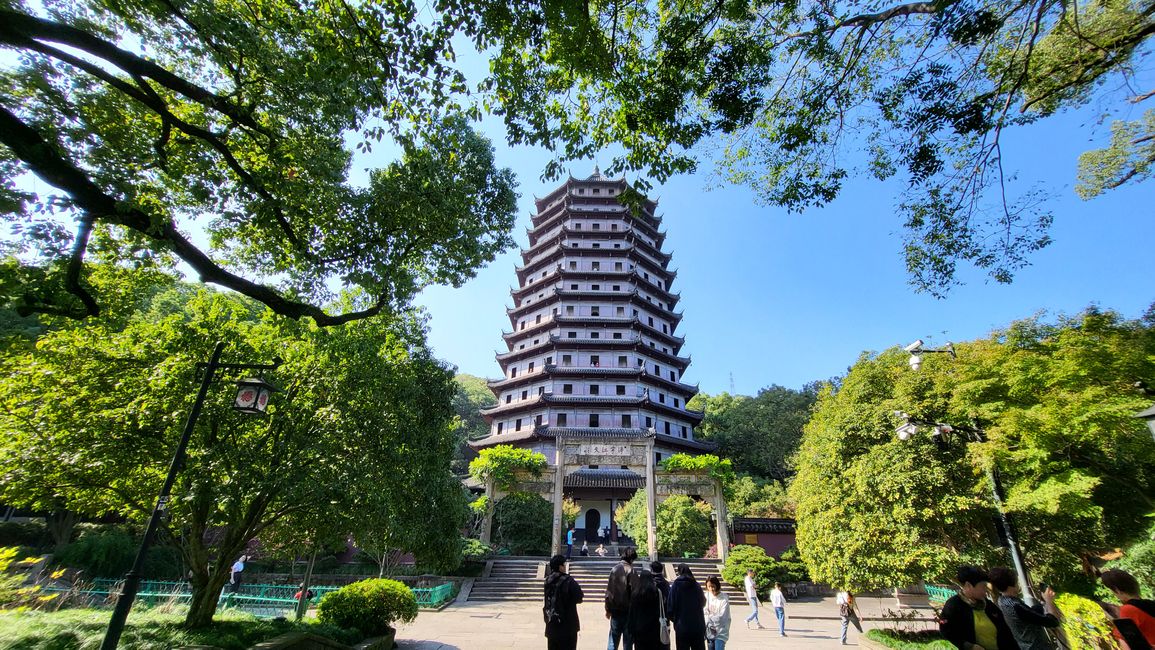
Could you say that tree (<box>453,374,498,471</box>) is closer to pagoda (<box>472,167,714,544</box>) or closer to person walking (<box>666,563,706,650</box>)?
pagoda (<box>472,167,714,544</box>)

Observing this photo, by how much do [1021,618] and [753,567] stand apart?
1299 centimetres

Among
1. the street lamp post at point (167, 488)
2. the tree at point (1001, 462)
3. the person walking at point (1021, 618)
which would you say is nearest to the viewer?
the person walking at point (1021, 618)

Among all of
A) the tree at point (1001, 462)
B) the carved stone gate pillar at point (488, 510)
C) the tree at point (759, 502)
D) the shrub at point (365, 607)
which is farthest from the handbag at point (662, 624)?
the tree at point (759, 502)

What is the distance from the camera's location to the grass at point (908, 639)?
769cm

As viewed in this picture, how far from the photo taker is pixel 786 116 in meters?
6.32

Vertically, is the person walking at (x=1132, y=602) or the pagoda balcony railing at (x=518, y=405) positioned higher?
the pagoda balcony railing at (x=518, y=405)

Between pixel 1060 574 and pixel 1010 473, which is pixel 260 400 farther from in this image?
pixel 1060 574

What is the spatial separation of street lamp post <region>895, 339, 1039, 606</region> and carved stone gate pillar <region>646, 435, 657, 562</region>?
36.0ft

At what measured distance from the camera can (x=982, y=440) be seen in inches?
331

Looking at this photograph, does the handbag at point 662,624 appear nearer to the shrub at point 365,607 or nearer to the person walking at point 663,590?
the person walking at point 663,590

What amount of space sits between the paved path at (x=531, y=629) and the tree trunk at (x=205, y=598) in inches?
137

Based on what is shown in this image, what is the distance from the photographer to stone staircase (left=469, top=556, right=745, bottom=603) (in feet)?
50.6

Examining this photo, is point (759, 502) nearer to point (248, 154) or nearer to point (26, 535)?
point (248, 154)

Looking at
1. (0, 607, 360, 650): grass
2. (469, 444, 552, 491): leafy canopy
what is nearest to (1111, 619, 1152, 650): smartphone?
(0, 607, 360, 650): grass
